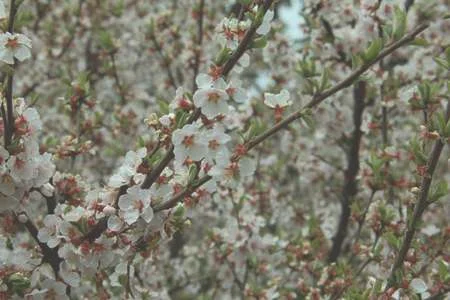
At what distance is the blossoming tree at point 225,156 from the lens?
2.58m

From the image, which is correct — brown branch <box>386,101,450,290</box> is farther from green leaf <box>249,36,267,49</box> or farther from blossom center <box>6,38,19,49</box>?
blossom center <box>6,38,19,49</box>

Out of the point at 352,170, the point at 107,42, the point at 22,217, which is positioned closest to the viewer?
the point at 22,217

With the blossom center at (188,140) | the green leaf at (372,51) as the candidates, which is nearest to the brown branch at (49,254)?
the blossom center at (188,140)

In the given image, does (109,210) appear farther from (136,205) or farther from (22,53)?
(22,53)

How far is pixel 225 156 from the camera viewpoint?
8.12 feet

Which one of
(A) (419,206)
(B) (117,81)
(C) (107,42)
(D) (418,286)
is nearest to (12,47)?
(A) (419,206)

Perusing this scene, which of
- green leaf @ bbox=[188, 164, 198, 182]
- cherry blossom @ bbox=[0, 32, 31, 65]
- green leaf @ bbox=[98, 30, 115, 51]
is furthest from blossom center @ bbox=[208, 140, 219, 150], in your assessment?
green leaf @ bbox=[98, 30, 115, 51]

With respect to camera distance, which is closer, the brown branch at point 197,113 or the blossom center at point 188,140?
the blossom center at point 188,140

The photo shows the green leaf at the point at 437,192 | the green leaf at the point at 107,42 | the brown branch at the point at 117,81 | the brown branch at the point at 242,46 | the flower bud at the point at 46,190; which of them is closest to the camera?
the brown branch at the point at 242,46

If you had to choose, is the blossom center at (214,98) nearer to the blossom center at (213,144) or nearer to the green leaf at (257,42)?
the blossom center at (213,144)

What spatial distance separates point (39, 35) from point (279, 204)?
9.36 feet

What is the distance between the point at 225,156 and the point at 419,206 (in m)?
0.84

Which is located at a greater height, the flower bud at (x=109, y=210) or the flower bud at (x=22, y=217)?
the flower bud at (x=22, y=217)

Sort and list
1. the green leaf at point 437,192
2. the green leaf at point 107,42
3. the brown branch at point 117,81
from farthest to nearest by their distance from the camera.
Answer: the brown branch at point 117,81, the green leaf at point 107,42, the green leaf at point 437,192
